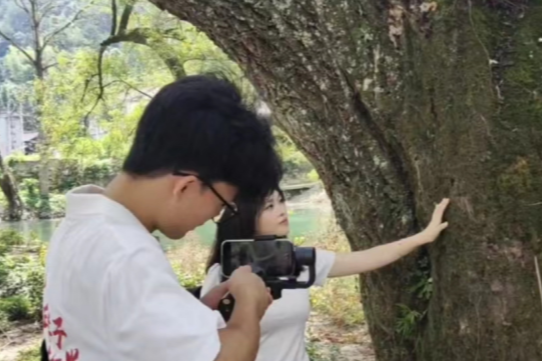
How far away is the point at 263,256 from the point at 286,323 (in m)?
0.54

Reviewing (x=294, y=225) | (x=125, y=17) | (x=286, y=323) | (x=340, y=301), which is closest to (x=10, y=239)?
(x=125, y=17)

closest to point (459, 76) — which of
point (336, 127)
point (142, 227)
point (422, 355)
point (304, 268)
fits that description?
point (336, 127)

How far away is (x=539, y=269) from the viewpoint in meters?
2.03

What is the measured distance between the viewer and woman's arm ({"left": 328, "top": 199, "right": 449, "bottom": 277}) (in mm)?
2121

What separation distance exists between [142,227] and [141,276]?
117 mm

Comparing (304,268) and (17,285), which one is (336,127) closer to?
(304,268)

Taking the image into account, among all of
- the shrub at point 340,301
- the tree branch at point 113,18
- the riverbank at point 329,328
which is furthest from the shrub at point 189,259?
the tree branch at point 113,18

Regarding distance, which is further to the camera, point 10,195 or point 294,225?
point 10,195

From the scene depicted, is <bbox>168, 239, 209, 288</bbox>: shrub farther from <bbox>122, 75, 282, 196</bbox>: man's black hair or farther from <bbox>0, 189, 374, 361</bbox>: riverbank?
<bbox>122, 75, 282, 196</bbox>: man's black hair

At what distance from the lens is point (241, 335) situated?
115 cm

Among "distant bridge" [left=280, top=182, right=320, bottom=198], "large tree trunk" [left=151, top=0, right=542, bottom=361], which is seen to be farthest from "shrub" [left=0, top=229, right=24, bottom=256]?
"large tree trunk" [left=151, top=0, right=542, bottom=361]

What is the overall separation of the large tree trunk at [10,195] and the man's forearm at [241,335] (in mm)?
18382

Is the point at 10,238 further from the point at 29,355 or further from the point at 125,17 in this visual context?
the point at 29,355

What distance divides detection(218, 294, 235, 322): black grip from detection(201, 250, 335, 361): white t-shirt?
0.85 metres
